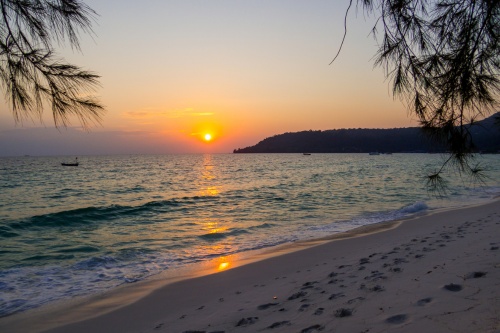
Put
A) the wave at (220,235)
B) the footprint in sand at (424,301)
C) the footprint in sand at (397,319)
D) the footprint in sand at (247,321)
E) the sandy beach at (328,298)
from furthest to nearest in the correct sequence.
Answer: the wave at (220,235)
the footprint in sand at (247,321)
the footprint in sand at (424,301)
the sandy beach at (328,298)
the footprint in sand at (397,319)

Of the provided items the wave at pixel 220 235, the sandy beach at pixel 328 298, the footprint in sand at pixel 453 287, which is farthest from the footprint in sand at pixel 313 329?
the wave at pixel 220 235

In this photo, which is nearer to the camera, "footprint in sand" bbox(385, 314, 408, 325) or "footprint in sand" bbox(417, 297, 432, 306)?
"footprint in sand" bbox(385, 314, 408, 325)

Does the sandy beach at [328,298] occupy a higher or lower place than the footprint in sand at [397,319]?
lower

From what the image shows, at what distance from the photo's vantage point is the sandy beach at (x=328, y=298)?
11.1ft

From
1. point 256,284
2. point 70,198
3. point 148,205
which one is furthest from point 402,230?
point 70,198

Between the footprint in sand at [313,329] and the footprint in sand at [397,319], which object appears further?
the footprint in sand at [313,329]

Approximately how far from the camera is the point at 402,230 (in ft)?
36.1

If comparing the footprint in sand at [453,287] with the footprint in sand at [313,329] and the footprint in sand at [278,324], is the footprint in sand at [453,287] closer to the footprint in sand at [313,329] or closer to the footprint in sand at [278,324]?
the footprint in sand at [313,329]

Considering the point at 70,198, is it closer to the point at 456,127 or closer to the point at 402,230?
the point at 402,230

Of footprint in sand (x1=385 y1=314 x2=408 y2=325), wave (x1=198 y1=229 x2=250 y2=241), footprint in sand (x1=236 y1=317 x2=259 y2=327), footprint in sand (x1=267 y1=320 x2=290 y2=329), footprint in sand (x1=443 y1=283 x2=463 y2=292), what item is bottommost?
wave (x1=198 y1=229 x2=250 y2=241)

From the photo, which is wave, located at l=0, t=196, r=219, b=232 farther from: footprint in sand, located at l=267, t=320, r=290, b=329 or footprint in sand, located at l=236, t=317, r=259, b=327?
footprint in sand, located at l=267, t=320, r=290, b=329

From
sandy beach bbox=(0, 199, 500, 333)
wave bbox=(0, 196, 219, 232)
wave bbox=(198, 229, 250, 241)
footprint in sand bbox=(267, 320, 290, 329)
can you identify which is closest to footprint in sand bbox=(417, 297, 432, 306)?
sandy beach bbox=(0, 199, 500, 333)

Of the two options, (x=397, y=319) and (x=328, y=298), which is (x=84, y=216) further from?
(x=397, y=319)

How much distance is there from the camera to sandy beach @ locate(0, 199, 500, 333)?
3.38m
